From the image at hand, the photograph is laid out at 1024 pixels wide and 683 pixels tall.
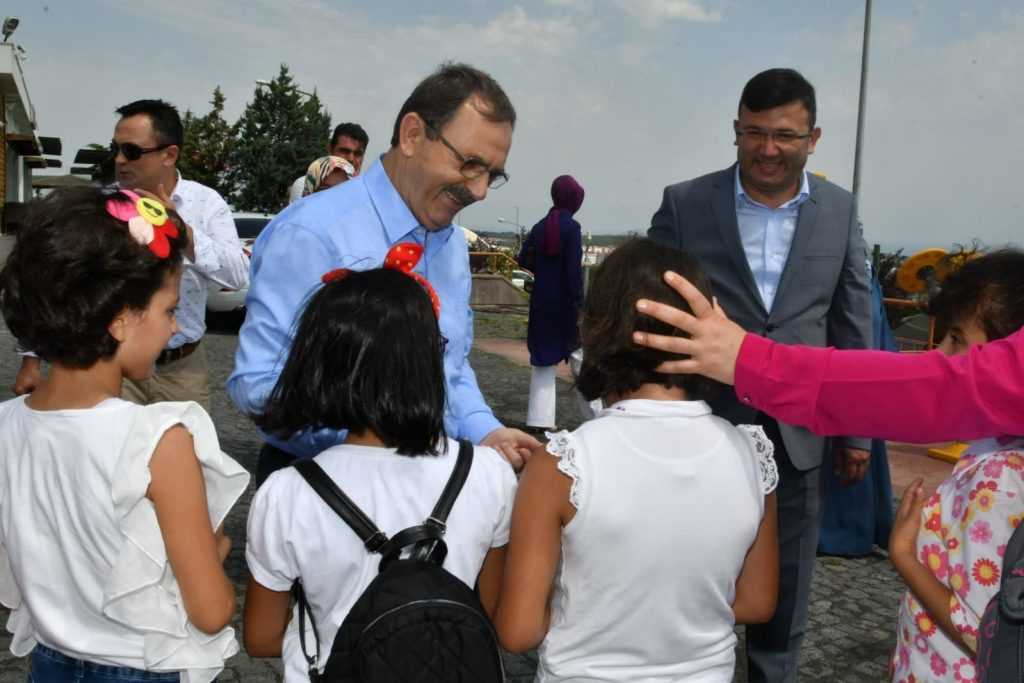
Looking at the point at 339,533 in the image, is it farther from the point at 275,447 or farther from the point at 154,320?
the point at 275,447

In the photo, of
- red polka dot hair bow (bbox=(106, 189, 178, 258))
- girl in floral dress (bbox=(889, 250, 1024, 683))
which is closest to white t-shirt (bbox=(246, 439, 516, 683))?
red polka dot hair bow (bbox=(106, 189, 178, 258))

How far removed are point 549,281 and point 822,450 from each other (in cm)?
456

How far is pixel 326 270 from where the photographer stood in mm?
2258

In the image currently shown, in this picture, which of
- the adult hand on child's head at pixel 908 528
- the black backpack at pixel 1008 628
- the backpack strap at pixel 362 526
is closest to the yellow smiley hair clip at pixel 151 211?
the backpack strap at pixel 362 526

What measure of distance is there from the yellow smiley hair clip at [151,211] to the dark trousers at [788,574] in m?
2.05

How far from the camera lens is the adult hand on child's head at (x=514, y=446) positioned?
2168 millimetres

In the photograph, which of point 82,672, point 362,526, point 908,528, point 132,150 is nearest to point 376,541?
point 362,526

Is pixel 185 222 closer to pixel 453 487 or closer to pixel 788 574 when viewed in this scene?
pixel 453 487

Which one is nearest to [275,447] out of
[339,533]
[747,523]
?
[339,533]

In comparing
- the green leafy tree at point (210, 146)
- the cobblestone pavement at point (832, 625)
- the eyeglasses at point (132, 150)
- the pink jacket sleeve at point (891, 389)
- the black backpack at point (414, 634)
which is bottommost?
the cobblestone pavement at point (832, 625)

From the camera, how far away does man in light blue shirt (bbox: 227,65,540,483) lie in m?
2.22

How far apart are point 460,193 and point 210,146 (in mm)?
62350

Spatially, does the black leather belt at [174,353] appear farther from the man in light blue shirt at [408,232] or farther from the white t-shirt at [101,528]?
the white t-shirt at [101,528]

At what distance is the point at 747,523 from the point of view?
1869mm
